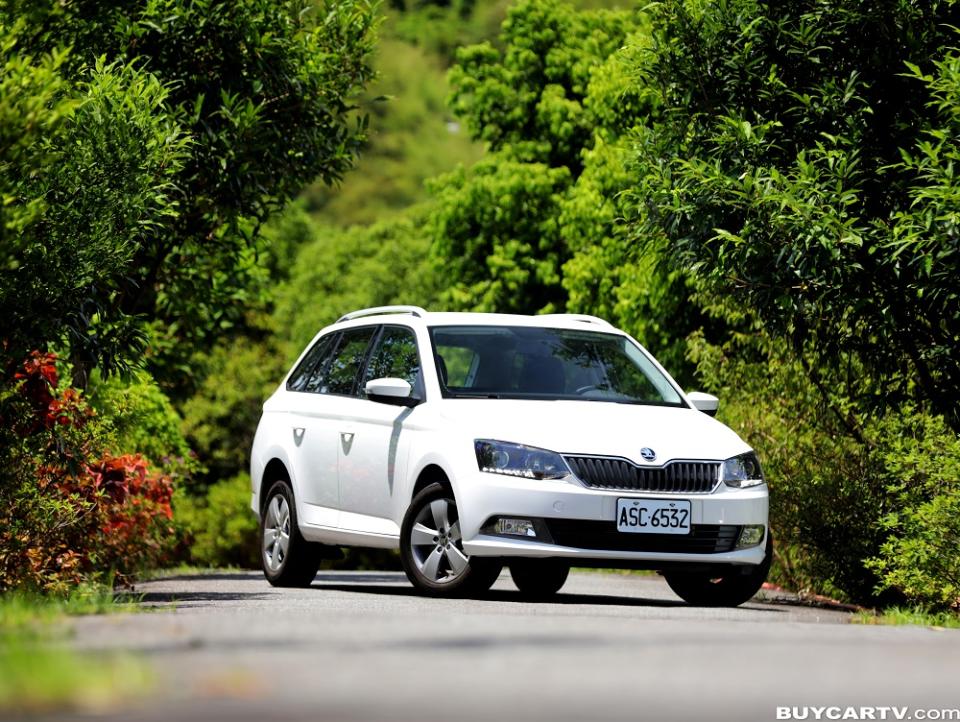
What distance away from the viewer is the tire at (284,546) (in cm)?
1320

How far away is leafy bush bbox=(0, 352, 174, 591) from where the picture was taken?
42.0 ft

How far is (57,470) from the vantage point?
1434 cm

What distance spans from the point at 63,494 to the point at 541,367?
4.70 meters

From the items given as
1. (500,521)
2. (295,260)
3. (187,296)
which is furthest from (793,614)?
(295,260)

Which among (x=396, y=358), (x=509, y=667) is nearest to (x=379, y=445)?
(x=396, y=358)

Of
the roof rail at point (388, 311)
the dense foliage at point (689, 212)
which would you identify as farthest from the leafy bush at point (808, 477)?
the roof rail at point (388, 311)

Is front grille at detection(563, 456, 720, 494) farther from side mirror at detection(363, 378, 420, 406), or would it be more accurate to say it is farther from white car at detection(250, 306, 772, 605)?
side mirror at detection(363, 378, 420, 406)

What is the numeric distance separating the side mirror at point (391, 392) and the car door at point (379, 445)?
7 cm

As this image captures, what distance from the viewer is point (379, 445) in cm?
1177

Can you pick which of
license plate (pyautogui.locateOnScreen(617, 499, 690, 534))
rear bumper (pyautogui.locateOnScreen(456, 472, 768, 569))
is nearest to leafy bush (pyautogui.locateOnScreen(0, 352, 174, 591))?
rear bumper (pyautogui.locateOnScreen(456, 472, 768, 569))

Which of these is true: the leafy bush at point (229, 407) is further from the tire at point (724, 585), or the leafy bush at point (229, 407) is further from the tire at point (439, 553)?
the tire at point (439, 553)

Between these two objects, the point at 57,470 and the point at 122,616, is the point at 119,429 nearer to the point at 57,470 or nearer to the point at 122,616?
the point at 57,470

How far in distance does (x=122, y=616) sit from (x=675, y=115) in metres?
7.59

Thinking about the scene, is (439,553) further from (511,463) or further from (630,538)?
(630,538)
